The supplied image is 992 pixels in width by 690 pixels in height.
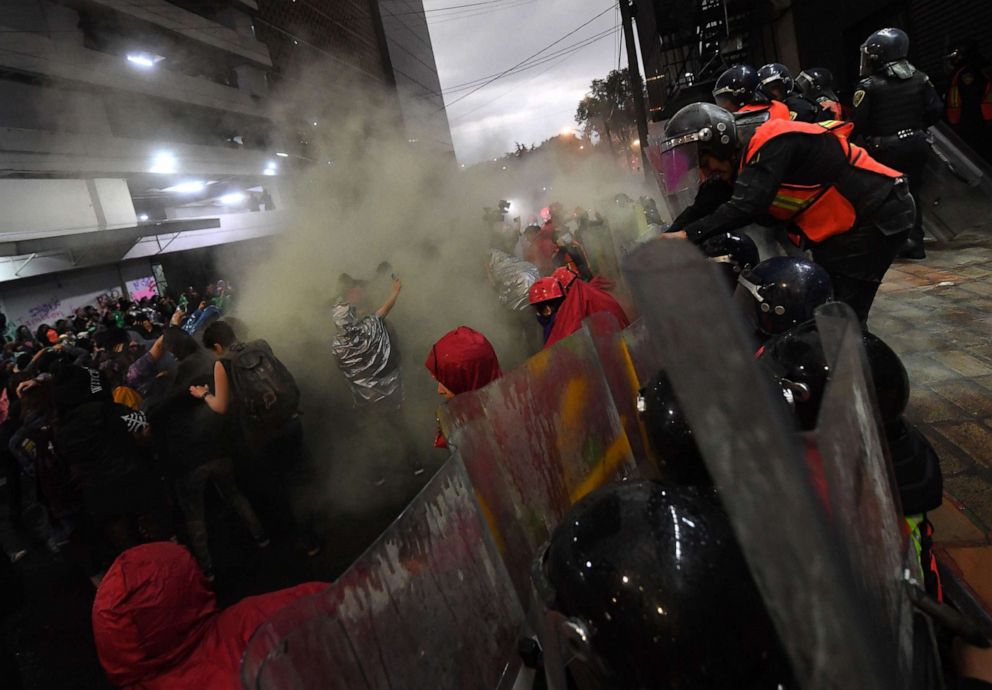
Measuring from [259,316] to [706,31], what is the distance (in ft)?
43.0

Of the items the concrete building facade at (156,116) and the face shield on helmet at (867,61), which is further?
the concrete building facade at (156,116)

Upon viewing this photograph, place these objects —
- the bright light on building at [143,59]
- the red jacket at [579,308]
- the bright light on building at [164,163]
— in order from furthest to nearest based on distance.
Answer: the bright light on building at [143,59] → the bright light on building at [164,163] → the red jacket at [579,308]

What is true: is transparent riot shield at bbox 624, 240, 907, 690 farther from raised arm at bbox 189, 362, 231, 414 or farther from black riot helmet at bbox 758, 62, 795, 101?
black riot helmet at bbox 758, 62, 795, 101

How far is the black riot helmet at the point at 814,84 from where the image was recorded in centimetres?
648

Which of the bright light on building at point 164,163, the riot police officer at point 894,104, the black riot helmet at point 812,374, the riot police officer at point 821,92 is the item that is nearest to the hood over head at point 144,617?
the black riot helmet at point 812,374

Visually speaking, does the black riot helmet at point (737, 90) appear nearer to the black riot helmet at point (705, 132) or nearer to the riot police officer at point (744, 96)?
the riot police officer at point (744, 96)

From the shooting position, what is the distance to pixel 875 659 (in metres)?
0.50

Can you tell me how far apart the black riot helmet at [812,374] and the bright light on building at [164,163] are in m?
15.0

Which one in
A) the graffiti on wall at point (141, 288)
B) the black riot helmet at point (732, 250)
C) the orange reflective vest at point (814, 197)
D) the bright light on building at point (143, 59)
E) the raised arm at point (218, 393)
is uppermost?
the bright light on building at point (143, 59)

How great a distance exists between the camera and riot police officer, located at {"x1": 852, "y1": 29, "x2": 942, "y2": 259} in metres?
5.22

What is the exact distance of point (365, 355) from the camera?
442 centimetres

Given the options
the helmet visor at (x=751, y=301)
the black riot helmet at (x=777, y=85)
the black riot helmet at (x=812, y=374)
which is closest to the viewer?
the black riot helmet at (x=812, y=374)

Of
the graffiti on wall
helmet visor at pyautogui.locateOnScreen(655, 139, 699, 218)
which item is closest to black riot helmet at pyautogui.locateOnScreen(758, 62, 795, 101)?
helmet visor at pyautogui.locateOnScreen(655, 139, 699, 218)

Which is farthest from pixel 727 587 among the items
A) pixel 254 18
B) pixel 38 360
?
pixel 254 18
